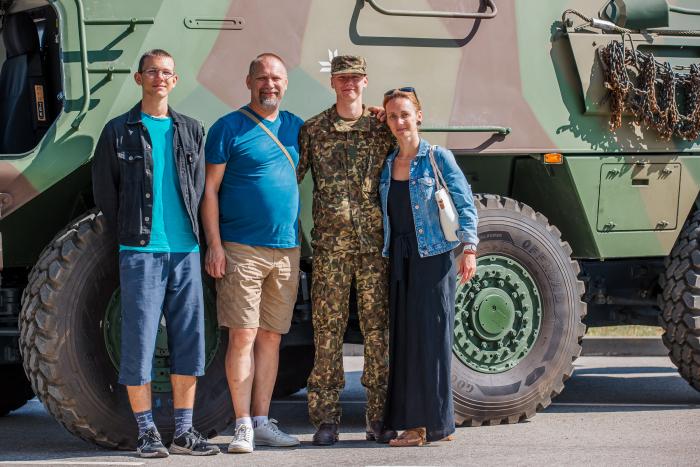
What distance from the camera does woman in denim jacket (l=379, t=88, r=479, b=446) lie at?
7051 millimetres

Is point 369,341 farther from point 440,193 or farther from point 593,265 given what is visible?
point 593,265

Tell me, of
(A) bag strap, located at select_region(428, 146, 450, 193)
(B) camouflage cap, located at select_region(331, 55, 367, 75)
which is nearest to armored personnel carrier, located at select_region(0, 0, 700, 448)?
(B) camouflage cap, located at select_region(331, 55, 367, 75)

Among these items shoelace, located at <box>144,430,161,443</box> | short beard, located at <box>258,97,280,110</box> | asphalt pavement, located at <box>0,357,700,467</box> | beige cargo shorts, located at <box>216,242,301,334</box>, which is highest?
short beard, located at <box>258,97,280,110</box>

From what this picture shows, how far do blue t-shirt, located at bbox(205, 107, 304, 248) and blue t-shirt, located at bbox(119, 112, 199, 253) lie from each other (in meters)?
0.26

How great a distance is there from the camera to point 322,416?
23.6ft

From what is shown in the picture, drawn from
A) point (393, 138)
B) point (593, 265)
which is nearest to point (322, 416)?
point (393, 138)

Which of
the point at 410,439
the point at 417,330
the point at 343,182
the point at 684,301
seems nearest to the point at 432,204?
the point at 343,182

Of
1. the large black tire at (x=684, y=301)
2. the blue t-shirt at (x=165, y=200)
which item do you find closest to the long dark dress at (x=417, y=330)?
the blue t-shirt at (x=165, y=200)

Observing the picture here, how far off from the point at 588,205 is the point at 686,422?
1343 mm

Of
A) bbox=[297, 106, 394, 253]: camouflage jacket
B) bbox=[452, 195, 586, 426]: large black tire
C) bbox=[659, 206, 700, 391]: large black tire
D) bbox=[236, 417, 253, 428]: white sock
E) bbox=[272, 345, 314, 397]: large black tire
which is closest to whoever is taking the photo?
bbox=[236, 417, 253, 428]: white sock

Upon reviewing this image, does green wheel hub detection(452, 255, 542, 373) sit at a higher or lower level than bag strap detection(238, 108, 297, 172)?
lower

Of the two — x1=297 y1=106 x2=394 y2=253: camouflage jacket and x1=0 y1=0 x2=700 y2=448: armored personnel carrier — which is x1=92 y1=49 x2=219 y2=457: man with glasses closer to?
x1=0 y1=0 x2=700 y2=448: armored personnel carrier

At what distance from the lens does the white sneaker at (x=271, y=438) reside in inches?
280

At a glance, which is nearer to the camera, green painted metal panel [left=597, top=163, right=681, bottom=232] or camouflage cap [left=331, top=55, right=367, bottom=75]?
camouflage cap [left=331, top=55, right=367, bottom=75]
